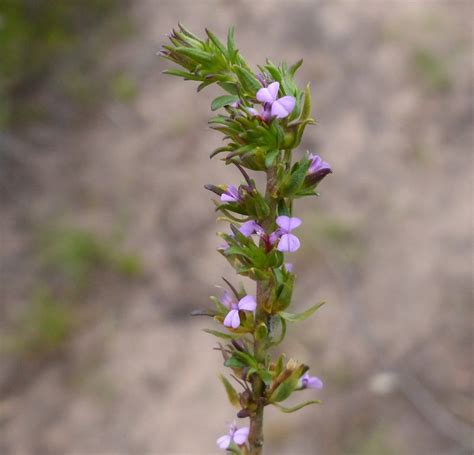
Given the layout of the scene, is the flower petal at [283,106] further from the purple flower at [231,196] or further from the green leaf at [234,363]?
the green leaf at [234,363]

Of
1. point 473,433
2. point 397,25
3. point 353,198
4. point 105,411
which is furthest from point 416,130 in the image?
point 105,411

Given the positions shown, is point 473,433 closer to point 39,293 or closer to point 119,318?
point 119,318

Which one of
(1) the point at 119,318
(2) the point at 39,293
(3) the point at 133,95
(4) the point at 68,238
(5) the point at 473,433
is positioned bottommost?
(5) the point at 473,433

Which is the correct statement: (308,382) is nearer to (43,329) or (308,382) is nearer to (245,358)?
(245,358)

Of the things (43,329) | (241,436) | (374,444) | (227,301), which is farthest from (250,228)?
(43,329)

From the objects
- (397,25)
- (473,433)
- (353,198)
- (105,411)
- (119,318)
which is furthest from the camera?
(397,25)

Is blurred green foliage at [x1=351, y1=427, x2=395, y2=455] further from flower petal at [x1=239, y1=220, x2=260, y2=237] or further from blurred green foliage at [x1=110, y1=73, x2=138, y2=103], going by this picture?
blurred green foliage at [x1=110, y1=73, x2=138, y2=103]

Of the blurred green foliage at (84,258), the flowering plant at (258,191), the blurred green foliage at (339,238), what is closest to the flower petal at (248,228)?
the flowering plant at (258,191)
